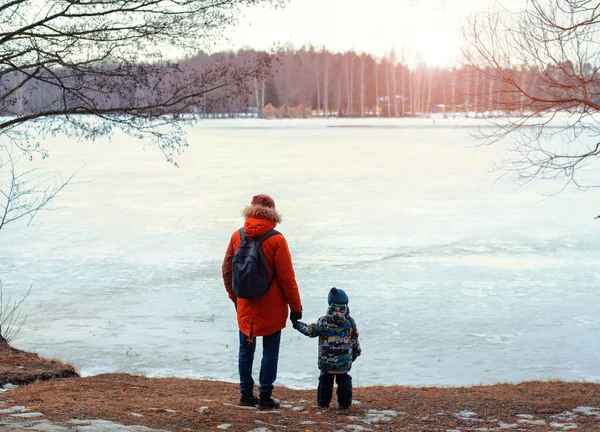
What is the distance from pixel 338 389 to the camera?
214 inches

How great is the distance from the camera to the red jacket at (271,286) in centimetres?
500

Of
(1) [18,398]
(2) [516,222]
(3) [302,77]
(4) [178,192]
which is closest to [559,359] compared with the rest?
(1) [18,398]

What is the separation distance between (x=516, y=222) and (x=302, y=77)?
82.4m

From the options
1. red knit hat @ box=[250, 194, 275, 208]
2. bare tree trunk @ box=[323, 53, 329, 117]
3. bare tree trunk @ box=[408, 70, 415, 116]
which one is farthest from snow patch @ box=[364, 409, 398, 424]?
bare tree trunk @ box=[408, 70, 415, 116]

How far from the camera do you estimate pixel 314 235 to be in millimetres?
15180

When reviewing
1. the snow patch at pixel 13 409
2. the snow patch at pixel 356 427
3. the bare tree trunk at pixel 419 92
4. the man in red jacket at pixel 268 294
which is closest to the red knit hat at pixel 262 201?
the man in red jacket at pixel 268 294

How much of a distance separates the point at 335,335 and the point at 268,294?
0.58 m

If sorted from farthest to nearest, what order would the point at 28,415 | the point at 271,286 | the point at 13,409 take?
the point at 271,286 < the point at 13,409 < the point at 28,415

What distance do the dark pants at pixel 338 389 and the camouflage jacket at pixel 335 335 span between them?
12 centimetres

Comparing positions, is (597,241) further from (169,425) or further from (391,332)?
(169,425)

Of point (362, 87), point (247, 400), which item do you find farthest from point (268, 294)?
point (362, 87)

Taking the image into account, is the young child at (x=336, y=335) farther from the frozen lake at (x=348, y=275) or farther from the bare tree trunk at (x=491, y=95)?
the bare tree trunk at (x=491, y=95)

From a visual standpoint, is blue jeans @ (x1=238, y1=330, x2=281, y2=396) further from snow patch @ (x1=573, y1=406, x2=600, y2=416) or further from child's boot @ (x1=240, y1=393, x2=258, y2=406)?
snow patch @ (x1=573, y1=406, x2=600, y2=416)

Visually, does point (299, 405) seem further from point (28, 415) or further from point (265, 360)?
point (28, 415)
